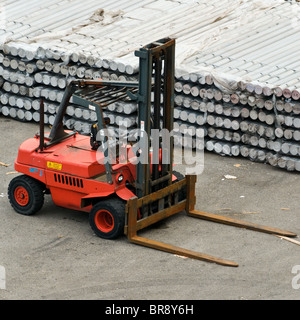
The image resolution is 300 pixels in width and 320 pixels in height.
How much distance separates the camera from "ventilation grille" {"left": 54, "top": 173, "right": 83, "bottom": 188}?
12.0 metres

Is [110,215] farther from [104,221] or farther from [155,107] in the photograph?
[155,107]

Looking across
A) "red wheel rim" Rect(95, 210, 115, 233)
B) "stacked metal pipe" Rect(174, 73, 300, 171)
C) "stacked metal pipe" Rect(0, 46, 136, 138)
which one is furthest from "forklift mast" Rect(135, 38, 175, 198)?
"stacked metal pipe" Rect(0, 46, 136, 138)

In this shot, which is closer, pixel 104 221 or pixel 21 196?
pixel 104 221

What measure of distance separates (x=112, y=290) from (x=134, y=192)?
2.09 metres

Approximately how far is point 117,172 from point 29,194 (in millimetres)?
1537

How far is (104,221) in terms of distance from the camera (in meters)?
12.0

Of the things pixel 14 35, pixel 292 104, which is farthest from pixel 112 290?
pixel 14 35

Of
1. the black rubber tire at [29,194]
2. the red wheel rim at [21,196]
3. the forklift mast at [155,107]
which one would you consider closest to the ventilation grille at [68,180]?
the black rubber tire at [29,194]

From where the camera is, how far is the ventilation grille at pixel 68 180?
12.0m

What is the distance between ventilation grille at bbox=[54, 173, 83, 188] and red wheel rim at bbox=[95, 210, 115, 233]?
510mm

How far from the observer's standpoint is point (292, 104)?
558 inches

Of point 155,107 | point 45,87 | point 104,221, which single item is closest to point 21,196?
point 104,221

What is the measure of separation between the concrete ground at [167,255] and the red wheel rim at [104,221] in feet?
0.66

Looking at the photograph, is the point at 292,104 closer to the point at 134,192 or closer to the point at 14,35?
the point at 134,192
